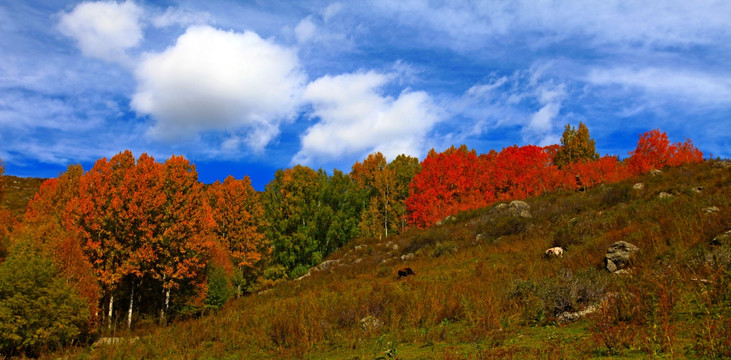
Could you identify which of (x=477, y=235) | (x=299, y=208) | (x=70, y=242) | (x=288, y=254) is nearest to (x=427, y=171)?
(x=299, y=208)

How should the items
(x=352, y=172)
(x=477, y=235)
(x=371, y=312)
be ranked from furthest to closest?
(x=352, y=172), (x=477, y=235), (x=371, y=312)

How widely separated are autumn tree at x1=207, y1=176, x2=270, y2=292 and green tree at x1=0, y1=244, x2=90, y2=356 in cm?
2193

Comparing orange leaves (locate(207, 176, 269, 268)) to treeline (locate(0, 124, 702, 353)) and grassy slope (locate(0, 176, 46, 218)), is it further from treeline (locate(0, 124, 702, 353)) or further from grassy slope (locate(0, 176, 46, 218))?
grassy slope (locate(0, 176, 46, 218))

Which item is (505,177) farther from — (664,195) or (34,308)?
(34,308)

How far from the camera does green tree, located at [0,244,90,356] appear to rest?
617 inches

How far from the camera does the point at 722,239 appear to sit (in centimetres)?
934

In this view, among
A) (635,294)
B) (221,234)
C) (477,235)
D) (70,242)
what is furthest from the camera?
(221,234)

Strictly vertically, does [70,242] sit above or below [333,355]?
above

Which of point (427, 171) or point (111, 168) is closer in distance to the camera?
point (111, 168)

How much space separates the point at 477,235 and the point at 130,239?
26.5 m

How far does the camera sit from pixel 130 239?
2770cm

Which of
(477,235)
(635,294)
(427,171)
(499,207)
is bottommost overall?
(635,294)

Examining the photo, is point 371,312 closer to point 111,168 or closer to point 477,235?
point 477,235

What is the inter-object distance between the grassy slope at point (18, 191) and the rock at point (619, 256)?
9578cm
